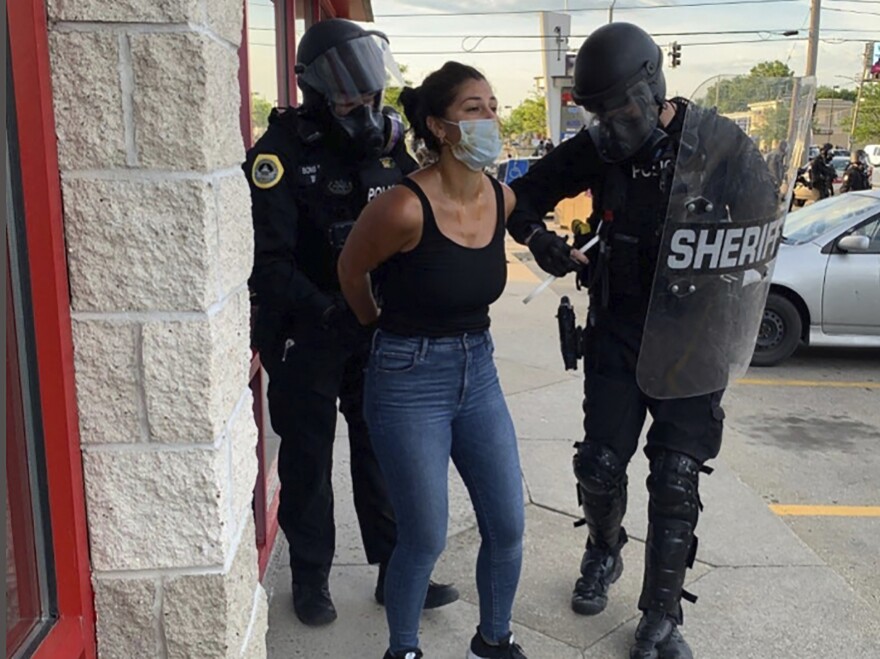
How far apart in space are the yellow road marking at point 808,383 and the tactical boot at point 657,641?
13.5ft

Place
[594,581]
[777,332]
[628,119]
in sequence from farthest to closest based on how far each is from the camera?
1. [777,332]
2. [594,581]
3. [628,119]

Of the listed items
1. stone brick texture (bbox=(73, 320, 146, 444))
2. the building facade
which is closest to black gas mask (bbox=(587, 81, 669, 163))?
the building facade

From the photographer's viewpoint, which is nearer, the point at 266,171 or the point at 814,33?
the point at 266,171

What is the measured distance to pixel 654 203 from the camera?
8.96ft

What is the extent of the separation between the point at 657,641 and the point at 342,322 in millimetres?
1444

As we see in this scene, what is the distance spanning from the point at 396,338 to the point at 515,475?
0.53 meters

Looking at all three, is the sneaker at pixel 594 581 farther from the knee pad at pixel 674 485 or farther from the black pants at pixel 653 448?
the knee pad at pixel 674 485

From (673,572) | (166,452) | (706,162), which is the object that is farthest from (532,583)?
(166,452)

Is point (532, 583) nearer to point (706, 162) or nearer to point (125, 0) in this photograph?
point (706, 162)

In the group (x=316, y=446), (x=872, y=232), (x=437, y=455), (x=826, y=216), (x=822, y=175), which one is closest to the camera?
(x=437, y=455)

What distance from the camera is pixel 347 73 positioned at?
2.71m

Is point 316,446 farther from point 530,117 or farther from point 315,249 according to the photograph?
point 530,117

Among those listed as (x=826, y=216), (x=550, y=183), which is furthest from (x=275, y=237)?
(x=826, y=216)

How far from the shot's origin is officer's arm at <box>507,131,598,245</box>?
2.94 m
